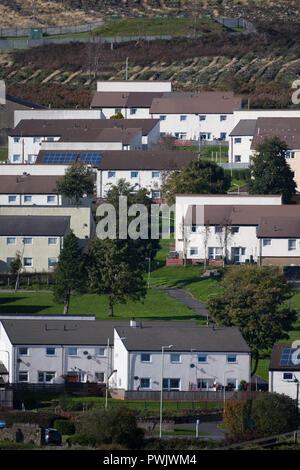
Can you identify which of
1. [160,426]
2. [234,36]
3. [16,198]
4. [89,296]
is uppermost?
[234,36]

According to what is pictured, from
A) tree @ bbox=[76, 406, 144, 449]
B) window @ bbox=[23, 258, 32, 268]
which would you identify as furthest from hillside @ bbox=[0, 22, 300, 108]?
tree @ bbox=[76, 406, 144, 449]

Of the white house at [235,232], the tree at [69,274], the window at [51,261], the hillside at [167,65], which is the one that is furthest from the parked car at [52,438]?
the hillside at [167,65]

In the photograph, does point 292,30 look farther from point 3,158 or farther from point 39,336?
point 39,336

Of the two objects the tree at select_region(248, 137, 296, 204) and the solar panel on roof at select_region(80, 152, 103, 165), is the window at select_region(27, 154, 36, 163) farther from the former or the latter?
the tree at select_region(248, 137, 296, 204)

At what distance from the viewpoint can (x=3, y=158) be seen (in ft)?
438

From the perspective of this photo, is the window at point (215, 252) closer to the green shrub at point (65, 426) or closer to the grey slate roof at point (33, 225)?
the grey slate roof at point (33, 225)

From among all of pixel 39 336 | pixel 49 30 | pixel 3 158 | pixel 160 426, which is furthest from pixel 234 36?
pixel 160 426

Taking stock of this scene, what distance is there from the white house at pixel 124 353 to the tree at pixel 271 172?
1095 inches

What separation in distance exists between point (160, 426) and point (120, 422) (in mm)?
5094

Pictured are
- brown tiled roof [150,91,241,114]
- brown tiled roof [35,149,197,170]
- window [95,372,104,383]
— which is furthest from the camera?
brown tiled roof [150,91,241,114]

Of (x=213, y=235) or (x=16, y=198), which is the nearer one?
(x=213, y=235)

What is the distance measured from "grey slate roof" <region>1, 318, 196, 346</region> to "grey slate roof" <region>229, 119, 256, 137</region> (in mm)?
42320

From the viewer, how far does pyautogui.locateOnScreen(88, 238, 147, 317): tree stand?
Result: 315 ft

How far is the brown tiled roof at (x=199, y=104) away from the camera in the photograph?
138750 millimetres
